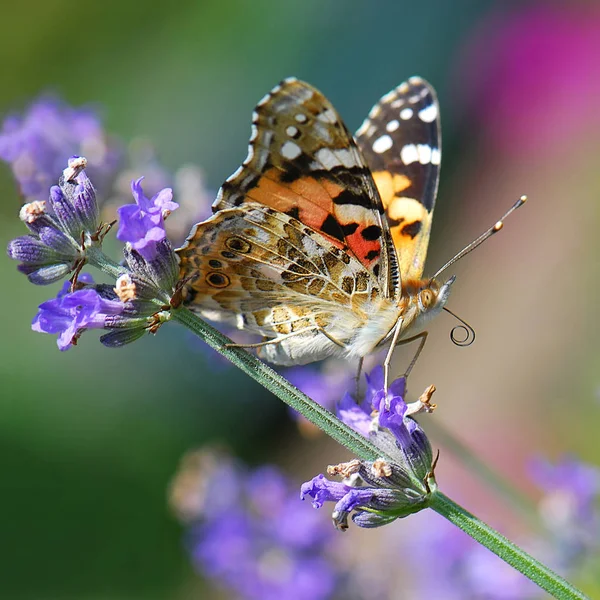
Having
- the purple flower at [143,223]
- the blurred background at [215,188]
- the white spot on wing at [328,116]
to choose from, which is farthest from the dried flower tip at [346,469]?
the blurred background at [215,188]

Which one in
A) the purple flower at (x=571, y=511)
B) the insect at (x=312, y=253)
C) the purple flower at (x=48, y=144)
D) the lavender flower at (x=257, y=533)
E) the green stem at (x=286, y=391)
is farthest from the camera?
the lavender flower at (x=257, y=533)

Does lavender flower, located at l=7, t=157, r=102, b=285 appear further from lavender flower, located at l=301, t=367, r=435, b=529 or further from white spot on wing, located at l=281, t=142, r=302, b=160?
lavender flower, located at l=301, t=367, r=435, b=529

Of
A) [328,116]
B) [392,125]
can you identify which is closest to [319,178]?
[328,116]

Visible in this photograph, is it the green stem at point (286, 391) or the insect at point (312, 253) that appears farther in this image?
the insect at point (312, 253)

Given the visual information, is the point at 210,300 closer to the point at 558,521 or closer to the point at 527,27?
the point at 558,521

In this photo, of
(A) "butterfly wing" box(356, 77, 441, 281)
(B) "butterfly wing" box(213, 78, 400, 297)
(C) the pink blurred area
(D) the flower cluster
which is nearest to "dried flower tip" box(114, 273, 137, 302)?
(D) the flower cluster

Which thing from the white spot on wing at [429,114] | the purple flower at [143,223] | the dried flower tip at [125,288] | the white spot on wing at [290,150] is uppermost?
the white spot on wing at [429,114]

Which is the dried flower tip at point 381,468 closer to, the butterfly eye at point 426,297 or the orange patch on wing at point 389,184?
the butterfly eye at point 426,297
